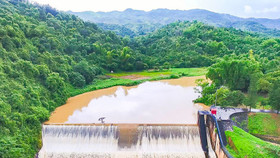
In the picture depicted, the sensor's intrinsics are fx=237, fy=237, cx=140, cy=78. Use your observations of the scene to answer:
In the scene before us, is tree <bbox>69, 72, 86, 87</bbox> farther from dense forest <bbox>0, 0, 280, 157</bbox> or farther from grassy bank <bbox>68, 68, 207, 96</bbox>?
grassy bank <bbox>68, 68, 207, 96</bbox>

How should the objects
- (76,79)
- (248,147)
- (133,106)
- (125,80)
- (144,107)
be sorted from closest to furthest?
1. (248,147)
2. (144,107)
3. (133,106)
4. (76,79)
5. (125,80)

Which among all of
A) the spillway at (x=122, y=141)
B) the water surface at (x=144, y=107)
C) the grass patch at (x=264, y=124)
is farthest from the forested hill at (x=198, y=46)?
the spillway at (x=122, y=141)

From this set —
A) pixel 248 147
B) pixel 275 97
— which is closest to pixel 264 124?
pixel 275 97

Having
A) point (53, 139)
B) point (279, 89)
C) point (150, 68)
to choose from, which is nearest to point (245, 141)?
point (279, 89)

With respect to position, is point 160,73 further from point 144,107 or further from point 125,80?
point 144,107

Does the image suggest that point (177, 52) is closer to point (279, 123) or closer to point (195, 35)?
point (195, 35)

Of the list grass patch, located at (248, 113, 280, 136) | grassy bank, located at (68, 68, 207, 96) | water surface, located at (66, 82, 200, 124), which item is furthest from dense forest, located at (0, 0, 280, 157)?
water surface, located at (66, 82, 200, 124)

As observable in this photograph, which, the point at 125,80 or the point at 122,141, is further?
the point at 125,80
